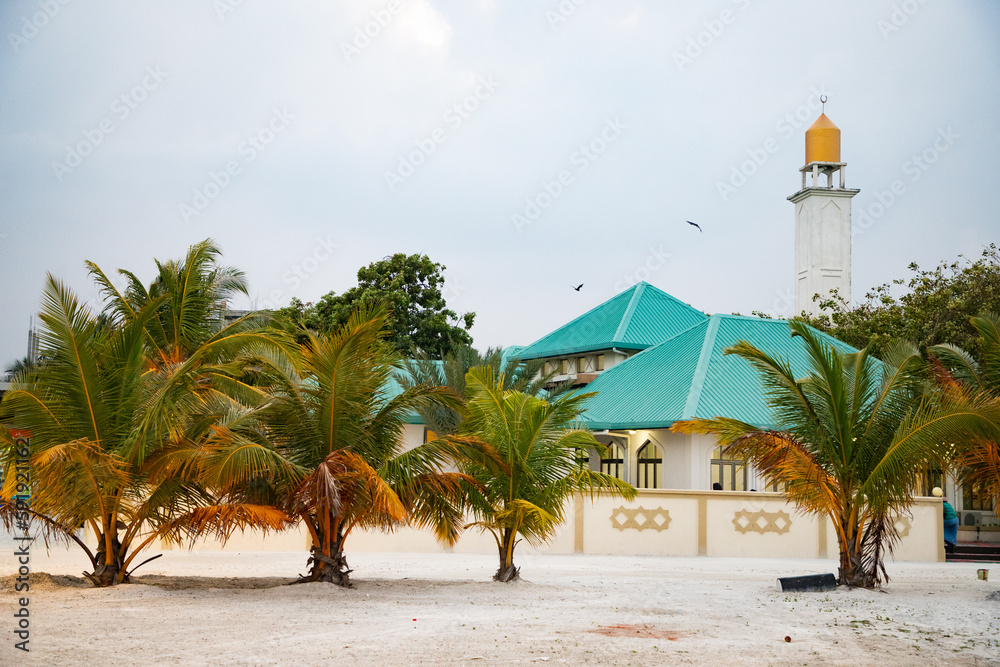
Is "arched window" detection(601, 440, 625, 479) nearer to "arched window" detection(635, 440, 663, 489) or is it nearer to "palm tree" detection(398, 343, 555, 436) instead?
"arched window" detection(635, 440, 663, 489)

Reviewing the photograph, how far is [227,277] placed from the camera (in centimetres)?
2542

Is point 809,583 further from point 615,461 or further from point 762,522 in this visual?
point 615,461

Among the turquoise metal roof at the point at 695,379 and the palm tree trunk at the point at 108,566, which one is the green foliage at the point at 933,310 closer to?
the turquoise metal roof at the point at 695,379

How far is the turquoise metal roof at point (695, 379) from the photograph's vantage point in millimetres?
27188

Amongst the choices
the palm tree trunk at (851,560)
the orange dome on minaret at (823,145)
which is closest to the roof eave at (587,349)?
the orange dome on minaret at (823,145)

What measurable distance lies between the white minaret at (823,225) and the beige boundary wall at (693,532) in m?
29.1

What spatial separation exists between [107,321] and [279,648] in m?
7.34

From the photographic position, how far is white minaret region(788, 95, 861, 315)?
4881 cm

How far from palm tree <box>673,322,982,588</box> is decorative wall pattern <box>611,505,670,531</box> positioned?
22.2 feet

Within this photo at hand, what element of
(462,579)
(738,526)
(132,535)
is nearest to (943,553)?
(738,526)

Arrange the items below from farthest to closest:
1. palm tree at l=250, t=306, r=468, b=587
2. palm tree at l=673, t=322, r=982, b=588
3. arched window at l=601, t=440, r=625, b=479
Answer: arched window at l=601, t=440, r=625, b=479 → palm tree at l=673, t=322, r=982, b=588 → palm tree at l=250, t=306, r=468, b=587

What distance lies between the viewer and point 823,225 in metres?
49.2

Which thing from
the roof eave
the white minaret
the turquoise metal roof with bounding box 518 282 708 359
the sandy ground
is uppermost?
the white minaret

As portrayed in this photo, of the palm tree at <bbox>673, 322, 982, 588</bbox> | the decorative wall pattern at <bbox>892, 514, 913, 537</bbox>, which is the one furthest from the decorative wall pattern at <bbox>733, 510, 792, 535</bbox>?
the palm tree at <bbox>673, 322, 982, 588</bbox>
